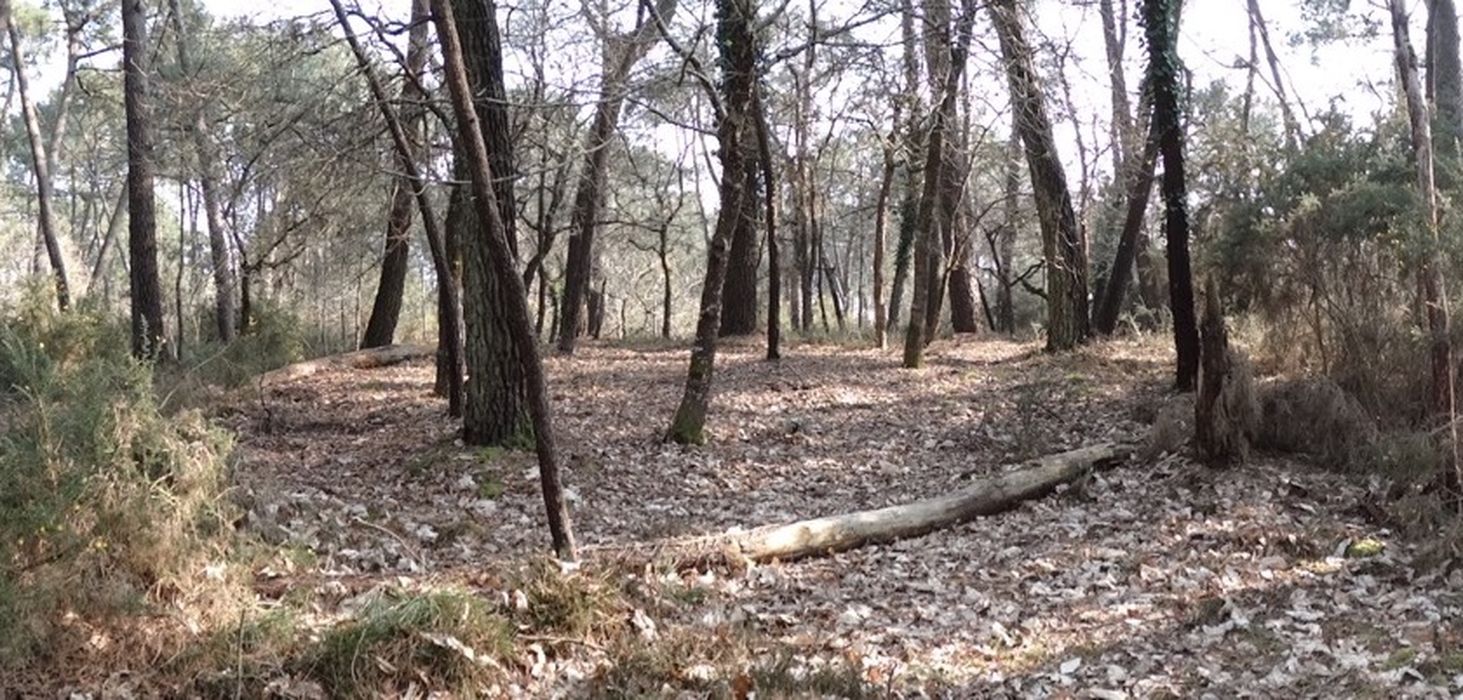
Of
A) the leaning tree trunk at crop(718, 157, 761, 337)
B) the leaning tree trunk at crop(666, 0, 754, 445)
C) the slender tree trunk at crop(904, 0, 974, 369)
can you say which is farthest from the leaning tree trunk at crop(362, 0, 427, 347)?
the leaning tree trunk at crop(718, 157, 761, 337)

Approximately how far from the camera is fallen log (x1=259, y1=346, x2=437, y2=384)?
44.4ft

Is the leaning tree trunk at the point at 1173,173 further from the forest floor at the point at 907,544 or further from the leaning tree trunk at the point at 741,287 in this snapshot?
the leaning tree trunk at the point at 741,287

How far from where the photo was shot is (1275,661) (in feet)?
16.0

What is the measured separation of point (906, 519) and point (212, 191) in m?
12.6

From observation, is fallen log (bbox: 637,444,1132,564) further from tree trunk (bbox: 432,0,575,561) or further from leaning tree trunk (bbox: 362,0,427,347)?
leaning tree trunk (bbox: 362,0,427,347)

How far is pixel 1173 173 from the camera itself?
10344 mm

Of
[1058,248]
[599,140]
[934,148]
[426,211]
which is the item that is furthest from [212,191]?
[1058,248]

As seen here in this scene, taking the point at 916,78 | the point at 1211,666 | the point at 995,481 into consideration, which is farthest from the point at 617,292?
the point at 1211,666

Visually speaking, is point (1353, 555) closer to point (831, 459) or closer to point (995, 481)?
point (995, 481)

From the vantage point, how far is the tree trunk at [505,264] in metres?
5.51

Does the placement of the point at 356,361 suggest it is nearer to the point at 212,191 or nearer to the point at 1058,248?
the point at 212,191

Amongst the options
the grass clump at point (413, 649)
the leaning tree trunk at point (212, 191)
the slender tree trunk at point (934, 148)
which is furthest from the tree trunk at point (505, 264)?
the slender tree trunk at point (934, 148)

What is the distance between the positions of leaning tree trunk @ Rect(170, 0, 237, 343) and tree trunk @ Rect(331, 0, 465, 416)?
1.71 meters

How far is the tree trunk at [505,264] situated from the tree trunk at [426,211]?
2157 mm
